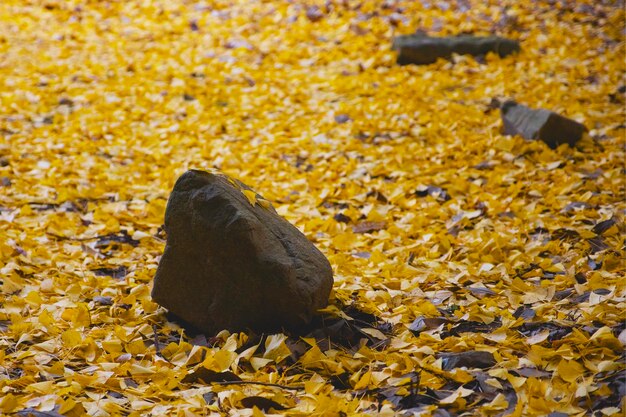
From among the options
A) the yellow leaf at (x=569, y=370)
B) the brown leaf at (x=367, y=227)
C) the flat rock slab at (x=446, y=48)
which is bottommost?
the brown leaf at (x=367, y=227)

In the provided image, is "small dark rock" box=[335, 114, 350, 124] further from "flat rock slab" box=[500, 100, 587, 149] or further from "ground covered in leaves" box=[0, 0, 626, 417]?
"flat rock slab" box=[500, 100, 587, 149]

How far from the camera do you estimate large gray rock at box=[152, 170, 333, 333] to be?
2.49m

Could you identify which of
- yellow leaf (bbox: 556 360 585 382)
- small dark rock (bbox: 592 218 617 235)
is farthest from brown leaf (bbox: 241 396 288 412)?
small dark rock (bbox: 592 218 617 235)

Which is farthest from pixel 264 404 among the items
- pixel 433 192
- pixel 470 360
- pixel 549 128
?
pixel 549 128

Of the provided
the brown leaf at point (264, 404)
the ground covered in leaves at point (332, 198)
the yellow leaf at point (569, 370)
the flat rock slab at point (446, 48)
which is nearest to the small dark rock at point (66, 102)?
the ground covered in leaves at point (332, 198)

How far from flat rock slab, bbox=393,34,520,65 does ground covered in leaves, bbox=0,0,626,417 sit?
12cm

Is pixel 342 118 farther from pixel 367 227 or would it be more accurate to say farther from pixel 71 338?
pixel 71 338

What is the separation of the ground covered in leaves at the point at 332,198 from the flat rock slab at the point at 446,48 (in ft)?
0.41

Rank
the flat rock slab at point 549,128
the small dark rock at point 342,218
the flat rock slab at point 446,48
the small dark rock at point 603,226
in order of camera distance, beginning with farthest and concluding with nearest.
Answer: the flat rock slab at point 446,48 < the flat rock slab at point 549,128 < the small dark rock at point 342,218 < the small dark rock at point 603,226

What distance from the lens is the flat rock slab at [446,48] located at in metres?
6.62

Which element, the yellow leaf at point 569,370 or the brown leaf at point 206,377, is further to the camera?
the brown leaf at point 206,377

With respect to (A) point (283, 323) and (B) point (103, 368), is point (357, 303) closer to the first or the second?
(A) point (283, 323)

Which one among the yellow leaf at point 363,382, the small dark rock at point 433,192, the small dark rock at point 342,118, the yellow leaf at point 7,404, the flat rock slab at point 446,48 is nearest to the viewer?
the yellow leaf at point 7,404

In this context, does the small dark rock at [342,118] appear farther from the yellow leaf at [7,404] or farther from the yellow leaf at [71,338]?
the yellow leaf at [7,404]
